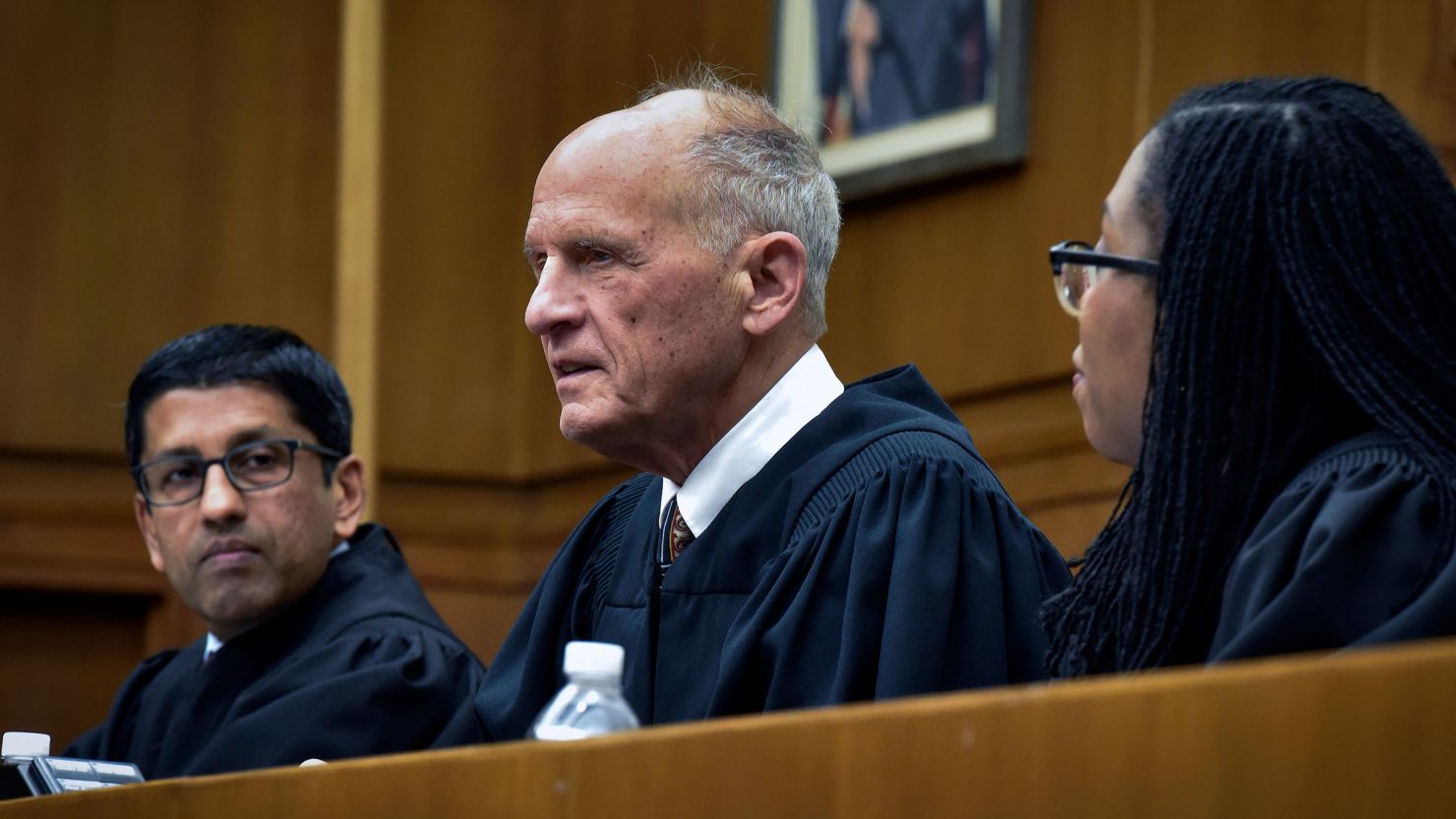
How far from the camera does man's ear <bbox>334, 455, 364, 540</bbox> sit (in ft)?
12.6

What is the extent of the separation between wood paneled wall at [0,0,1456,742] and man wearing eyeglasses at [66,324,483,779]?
1112 mm

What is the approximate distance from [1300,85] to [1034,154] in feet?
9.12

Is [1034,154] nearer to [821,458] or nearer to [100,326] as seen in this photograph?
[821,458]

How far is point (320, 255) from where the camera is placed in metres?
6.10

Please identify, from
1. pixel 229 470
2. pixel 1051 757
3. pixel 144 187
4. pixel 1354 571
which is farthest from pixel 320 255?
pixel 1051 757

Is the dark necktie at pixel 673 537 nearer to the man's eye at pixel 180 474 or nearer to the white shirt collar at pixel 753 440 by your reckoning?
the white shirt collar at pixel 753 440

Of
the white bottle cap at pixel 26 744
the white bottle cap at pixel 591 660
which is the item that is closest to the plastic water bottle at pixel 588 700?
the white bottle cap at pixel 591 660

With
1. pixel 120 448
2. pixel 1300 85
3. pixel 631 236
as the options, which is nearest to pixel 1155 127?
pixel 1300 85

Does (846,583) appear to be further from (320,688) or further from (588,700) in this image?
(320,688)

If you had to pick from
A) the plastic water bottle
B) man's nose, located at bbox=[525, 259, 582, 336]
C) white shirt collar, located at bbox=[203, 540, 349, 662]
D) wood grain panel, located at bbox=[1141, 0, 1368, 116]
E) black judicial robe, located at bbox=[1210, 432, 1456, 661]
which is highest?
wood grain panel, located at bbox=[1141, 0, 1368, 116]

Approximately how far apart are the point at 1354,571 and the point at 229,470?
2.42 m

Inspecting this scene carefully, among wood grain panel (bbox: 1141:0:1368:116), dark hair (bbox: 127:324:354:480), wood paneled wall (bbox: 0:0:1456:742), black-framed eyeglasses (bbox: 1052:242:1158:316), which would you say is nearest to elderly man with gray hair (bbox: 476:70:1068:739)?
black-framed eyeglasses (bbox: 1052:242:1158:316)

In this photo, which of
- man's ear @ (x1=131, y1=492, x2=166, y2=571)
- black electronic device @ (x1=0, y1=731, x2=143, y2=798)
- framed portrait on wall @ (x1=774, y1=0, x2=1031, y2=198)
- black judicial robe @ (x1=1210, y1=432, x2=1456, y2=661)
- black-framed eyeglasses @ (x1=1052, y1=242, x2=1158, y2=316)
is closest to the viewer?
black judicial robe @ (x1=1210, y1=432, x2=1456, y2=661)

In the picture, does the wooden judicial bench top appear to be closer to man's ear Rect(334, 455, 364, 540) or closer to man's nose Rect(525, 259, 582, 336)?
man's nose Rect(525, 259, 582, 336)
